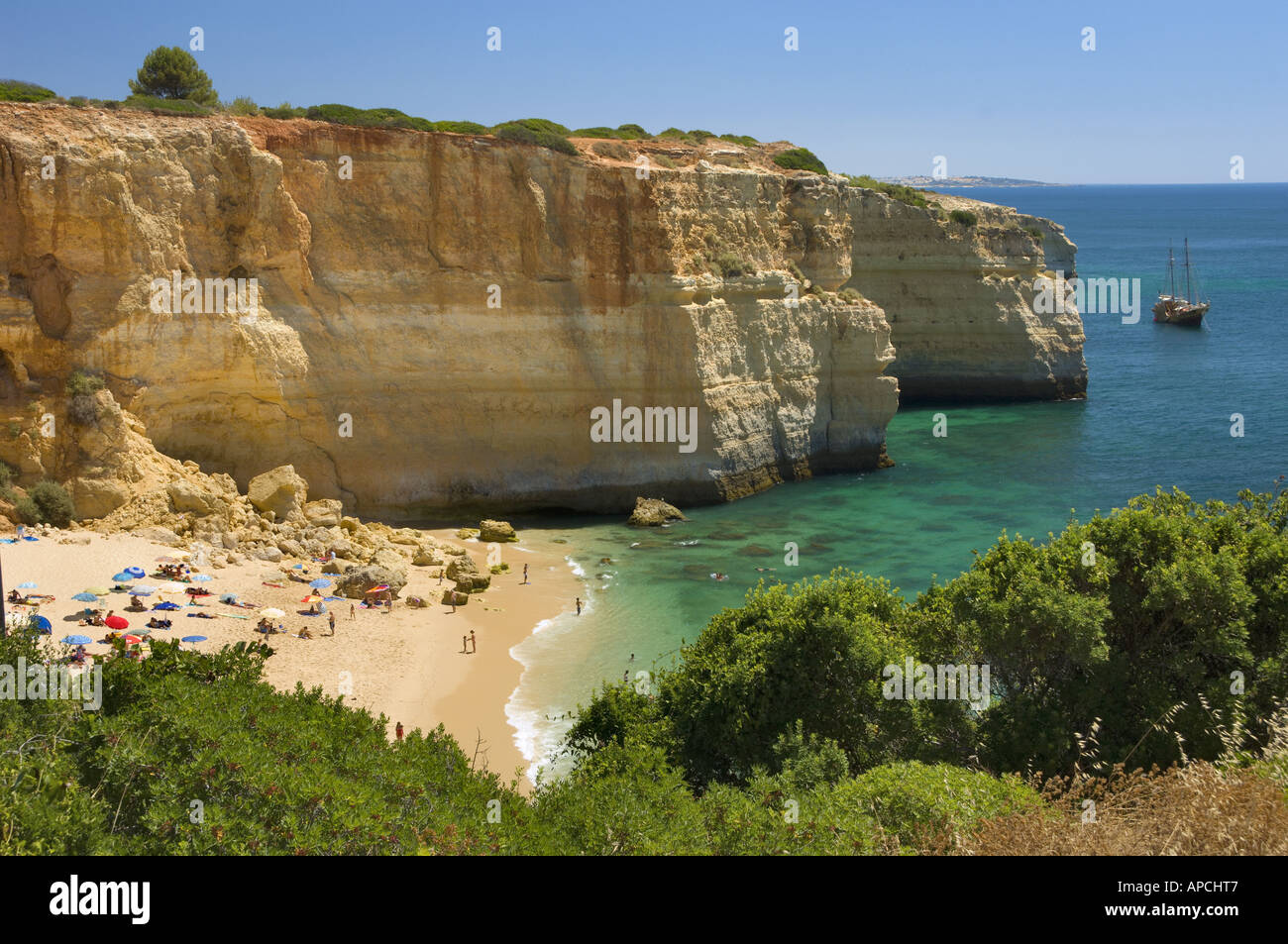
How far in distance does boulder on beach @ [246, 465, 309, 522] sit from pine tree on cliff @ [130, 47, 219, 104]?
15.3 meters

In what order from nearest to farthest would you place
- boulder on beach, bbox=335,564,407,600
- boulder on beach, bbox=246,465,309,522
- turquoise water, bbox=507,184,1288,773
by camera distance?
1. turquoise water, bbox=507,184,1288,773
2. boulder on beach, bbox=335,564,407,600
3. boulder on beach, bbox=246,465,309,522

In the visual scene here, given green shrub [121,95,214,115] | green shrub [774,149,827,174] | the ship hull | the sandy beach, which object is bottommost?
the sandy beach

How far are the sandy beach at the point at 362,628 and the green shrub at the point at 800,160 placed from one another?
27668mm

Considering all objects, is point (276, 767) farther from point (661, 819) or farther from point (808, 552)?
point (808, 552)

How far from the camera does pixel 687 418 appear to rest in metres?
42.0

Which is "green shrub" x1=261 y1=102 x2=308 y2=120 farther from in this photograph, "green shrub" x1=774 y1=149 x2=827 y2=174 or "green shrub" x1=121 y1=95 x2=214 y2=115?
"green shrub" x1=774 y1=149 x2=827 y2=174

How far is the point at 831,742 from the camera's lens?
16.2 meters

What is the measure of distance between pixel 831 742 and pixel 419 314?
25631mm

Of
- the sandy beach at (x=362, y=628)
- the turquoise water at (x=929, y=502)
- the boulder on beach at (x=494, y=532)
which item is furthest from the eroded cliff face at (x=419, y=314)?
the sandy beach at (x=362, y=628)

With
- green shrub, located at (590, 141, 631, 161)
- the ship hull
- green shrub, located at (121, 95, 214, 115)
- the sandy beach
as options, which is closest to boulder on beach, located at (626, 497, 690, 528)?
the sandy beach

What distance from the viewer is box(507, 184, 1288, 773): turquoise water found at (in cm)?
2867

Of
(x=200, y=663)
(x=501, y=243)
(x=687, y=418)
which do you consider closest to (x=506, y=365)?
(x=501, y=243)

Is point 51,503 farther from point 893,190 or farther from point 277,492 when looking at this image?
point 893,190

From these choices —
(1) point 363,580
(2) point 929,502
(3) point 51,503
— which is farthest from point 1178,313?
(3) point 51,503
